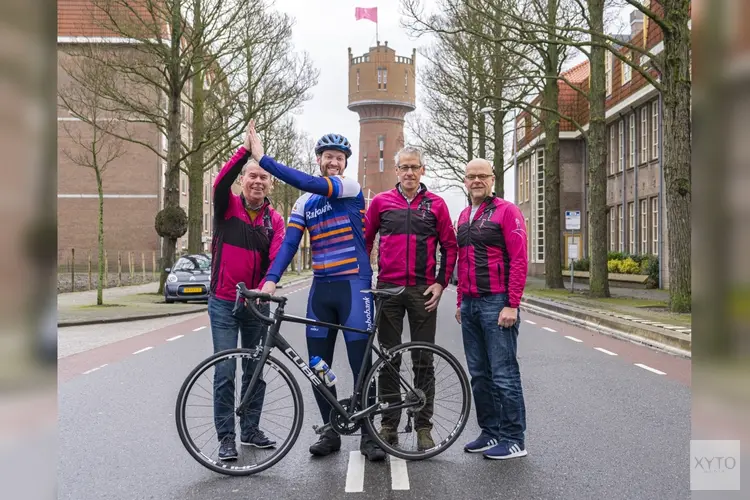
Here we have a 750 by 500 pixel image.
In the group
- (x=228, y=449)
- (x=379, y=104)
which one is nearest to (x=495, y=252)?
(x=228, y=449)

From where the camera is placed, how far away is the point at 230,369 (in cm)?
507

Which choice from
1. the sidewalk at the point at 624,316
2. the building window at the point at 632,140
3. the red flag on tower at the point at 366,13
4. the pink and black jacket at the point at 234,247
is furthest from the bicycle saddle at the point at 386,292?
the red flag on tower at the point at 366,13

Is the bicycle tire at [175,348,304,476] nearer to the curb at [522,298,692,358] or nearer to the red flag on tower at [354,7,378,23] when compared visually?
the curb at [522,298,692,358]

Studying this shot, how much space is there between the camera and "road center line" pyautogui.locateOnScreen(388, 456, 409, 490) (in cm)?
470

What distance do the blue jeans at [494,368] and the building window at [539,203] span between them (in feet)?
149

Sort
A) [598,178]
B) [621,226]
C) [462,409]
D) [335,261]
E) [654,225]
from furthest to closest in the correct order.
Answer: [621,226], [654,225], [598,178], [462,409], [335,261]

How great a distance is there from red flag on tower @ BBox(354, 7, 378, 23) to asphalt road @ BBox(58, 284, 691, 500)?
67079 mm

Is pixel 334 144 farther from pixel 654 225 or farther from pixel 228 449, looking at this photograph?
pixel 654 225

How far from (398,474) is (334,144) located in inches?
87.7

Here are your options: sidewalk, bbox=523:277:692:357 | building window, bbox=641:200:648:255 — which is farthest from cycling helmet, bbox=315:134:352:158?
building window, bbox=641:200:648:255

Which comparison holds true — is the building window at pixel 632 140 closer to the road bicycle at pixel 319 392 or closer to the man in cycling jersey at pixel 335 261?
the road bicycle at pixel 319 392

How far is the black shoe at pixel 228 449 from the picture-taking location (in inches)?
201
